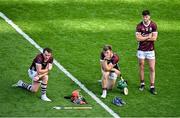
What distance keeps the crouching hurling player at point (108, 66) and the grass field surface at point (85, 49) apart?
16.9 inches

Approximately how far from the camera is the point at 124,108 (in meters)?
17.3

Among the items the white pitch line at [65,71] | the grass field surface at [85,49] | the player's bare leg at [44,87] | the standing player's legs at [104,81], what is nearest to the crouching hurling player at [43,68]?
the player's bare leg at [44,87]

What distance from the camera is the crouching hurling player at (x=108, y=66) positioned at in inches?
696

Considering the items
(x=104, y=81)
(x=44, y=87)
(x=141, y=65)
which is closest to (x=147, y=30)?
(x=141, y=65)

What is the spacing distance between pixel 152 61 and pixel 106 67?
1.42 m

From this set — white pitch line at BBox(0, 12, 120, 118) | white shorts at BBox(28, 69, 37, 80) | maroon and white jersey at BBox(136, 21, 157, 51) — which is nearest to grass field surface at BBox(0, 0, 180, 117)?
white pitch line at BBox(0, 12, 120, 118)

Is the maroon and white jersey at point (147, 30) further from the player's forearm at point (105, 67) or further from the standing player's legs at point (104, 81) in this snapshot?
the standing player's legs at point (104, 81)

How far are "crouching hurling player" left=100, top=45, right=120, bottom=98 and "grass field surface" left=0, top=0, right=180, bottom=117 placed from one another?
0.43 meters

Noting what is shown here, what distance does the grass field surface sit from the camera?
17312mm

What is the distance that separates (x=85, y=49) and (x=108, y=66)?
367 centimetres

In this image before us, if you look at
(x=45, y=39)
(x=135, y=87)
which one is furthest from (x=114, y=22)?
(x=135, y=87)

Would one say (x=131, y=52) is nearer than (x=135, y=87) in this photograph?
No

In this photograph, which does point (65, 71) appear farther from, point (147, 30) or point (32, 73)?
point (147, 30)

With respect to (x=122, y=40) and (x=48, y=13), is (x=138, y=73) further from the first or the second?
(x=48, y=13)
